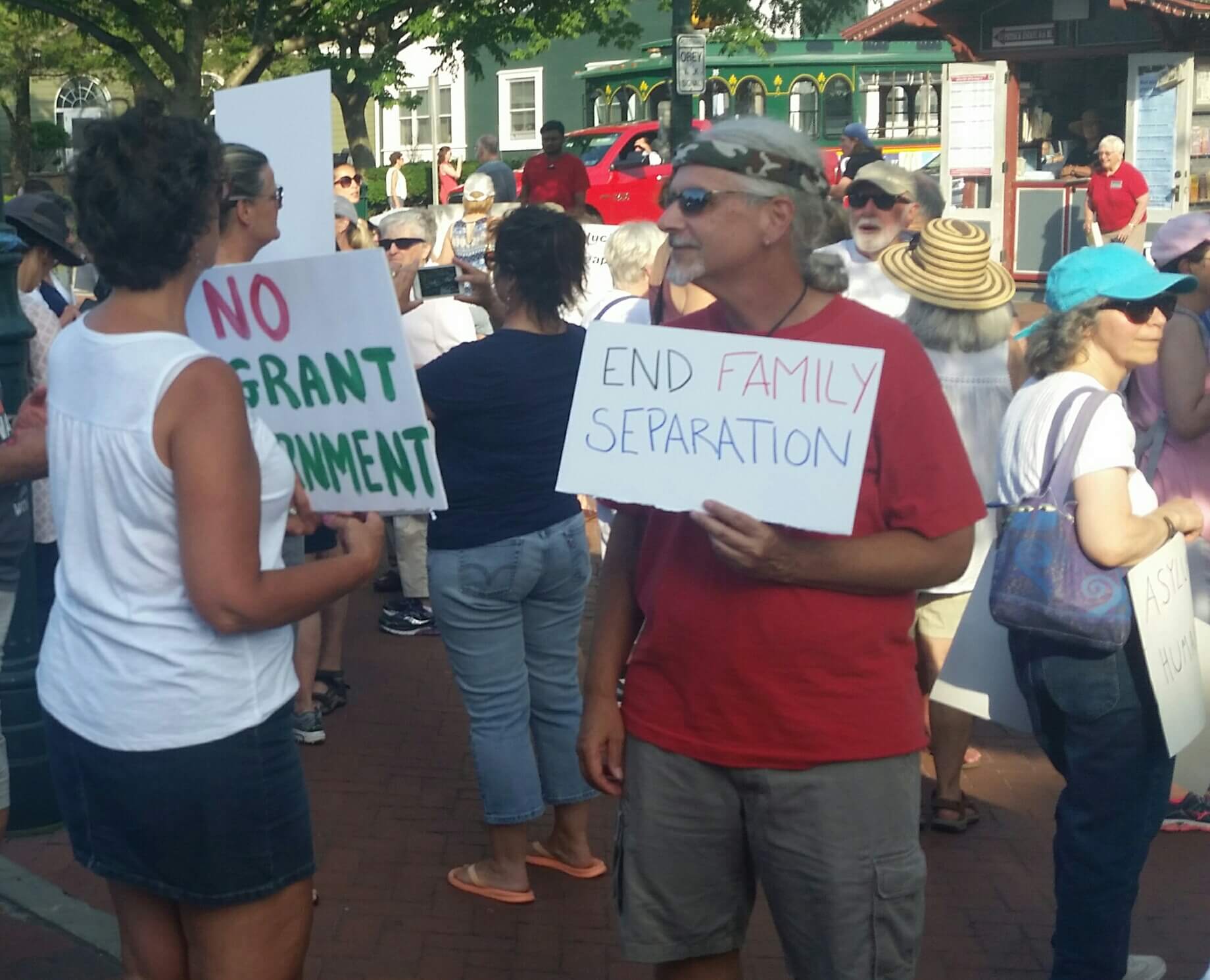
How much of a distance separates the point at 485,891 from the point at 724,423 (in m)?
2.40

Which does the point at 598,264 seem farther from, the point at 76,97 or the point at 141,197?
the point at 76,97

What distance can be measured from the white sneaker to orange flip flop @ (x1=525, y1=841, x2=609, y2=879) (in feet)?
4.98

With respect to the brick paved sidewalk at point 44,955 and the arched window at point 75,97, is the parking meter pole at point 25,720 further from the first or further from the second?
the arched window at point 75,97

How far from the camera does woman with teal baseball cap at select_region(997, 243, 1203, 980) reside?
10.8 ft

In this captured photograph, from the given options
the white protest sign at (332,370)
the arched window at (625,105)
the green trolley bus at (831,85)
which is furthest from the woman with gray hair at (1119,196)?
the arched window at (625,105)

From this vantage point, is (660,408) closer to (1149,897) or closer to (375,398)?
(375,398)

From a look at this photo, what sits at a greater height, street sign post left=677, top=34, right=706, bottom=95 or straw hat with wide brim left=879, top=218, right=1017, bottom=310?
street sign post left=677, top=34, right=706, bottom=95

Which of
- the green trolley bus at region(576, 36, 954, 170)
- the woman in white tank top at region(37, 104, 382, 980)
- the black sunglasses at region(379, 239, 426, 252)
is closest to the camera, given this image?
the woman in white tank top at region(37, 104, 382, 980)

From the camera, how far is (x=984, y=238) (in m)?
4.62

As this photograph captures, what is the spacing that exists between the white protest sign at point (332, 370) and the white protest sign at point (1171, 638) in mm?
1629

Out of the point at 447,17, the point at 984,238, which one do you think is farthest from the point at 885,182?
the point at 447,17

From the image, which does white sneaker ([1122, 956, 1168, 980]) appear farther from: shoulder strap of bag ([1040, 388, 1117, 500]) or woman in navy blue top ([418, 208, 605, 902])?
woman in navy blue top ([418, 208, 605, 902])

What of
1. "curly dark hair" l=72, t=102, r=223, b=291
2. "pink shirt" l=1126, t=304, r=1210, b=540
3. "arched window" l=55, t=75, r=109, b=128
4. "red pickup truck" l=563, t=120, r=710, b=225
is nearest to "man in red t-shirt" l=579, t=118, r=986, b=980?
"curly dark hair" l=72, t=102, r=223, b=291

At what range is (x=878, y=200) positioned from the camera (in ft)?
18.4
